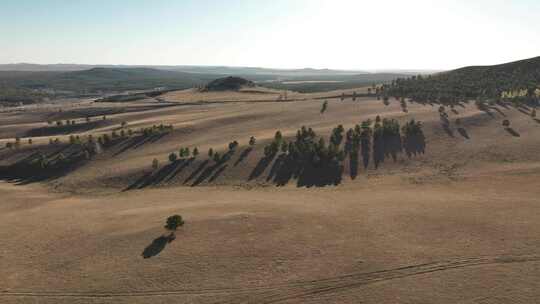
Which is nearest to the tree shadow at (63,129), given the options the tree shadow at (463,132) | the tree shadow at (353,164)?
the tree shadow at (353,164)

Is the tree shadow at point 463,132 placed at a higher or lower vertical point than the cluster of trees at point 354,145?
higher

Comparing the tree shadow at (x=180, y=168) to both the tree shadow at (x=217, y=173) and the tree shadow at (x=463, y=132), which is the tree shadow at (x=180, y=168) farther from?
the tree shadow at (x=463, y=132)

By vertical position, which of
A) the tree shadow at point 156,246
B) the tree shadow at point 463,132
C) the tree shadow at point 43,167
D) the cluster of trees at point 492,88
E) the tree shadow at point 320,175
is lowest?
the tree shadow at point 43,167

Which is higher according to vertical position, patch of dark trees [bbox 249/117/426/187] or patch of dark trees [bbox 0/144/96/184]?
patch of dark trees [bbox 249/117/426/187]

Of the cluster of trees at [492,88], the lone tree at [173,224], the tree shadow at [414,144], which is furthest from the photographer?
the cluster of trees at [492,88]

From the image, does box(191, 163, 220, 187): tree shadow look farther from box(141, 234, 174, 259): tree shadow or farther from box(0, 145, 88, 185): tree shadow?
box(0, 145, 88, 185): tree shadow

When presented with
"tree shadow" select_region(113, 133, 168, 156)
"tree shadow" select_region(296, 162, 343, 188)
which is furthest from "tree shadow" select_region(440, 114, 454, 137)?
"tree shadow" select_region(113, 133, 168, 156)
